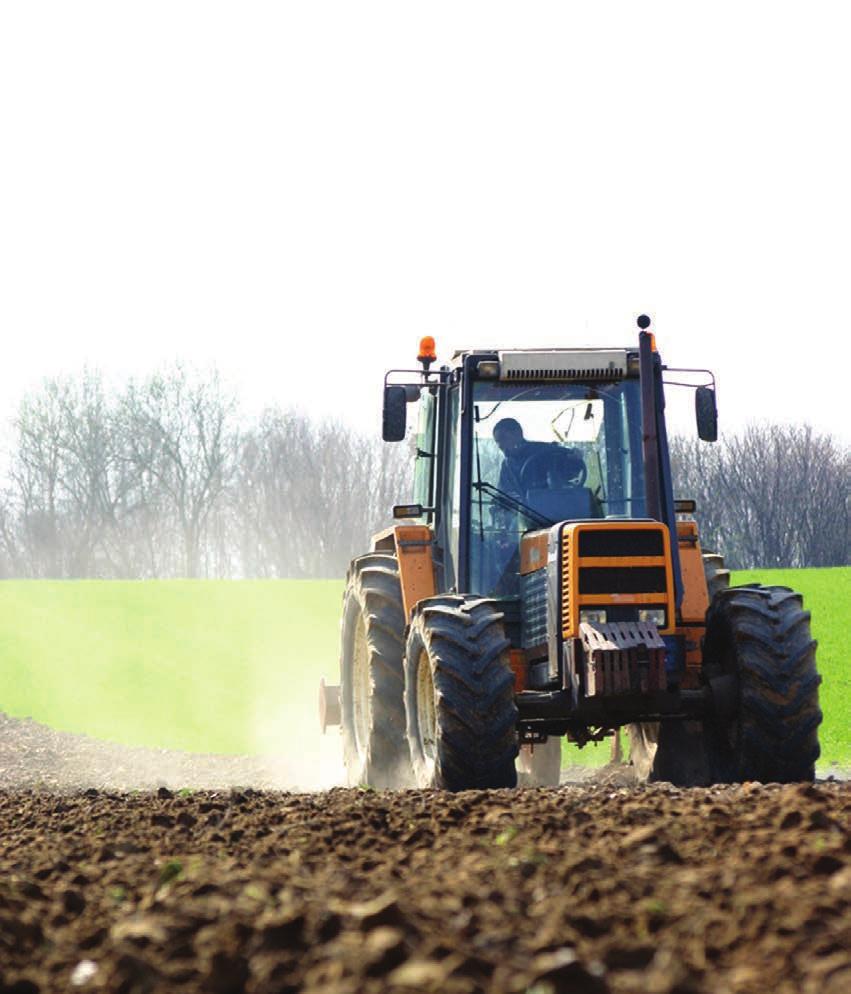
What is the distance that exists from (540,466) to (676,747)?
2.21m

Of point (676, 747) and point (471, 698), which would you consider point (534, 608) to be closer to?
point (471, 698)

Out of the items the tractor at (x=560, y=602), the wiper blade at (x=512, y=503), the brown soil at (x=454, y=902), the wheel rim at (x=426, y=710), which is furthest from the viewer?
the wiper blade at (x=512, y=503)

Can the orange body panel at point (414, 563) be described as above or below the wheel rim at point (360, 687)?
above

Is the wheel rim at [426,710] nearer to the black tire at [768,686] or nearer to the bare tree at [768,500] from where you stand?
the black tire at [768,686]

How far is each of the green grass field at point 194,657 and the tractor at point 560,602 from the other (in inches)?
304

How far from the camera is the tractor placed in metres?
9.56

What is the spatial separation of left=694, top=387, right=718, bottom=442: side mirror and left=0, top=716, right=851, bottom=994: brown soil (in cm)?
348

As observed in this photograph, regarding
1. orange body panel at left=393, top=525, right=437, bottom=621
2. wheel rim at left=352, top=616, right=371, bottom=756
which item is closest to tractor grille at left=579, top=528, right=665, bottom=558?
orange body panel at left=393, top=525, right=437, bottom=621

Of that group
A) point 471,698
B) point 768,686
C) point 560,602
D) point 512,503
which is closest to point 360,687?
point 512,503

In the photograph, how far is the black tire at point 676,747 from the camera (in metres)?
10.9

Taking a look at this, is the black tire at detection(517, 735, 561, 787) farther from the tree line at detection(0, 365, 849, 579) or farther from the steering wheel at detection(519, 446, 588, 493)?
the tree line at detection(0, 365, 849, 579)

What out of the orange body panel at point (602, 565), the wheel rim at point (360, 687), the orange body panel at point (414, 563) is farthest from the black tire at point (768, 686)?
the wheel rim at point (360, 687)

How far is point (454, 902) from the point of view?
4.56 meters

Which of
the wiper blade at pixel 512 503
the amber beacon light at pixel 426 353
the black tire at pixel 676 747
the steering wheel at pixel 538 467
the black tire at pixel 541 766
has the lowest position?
the black tire at pixel 541 766
